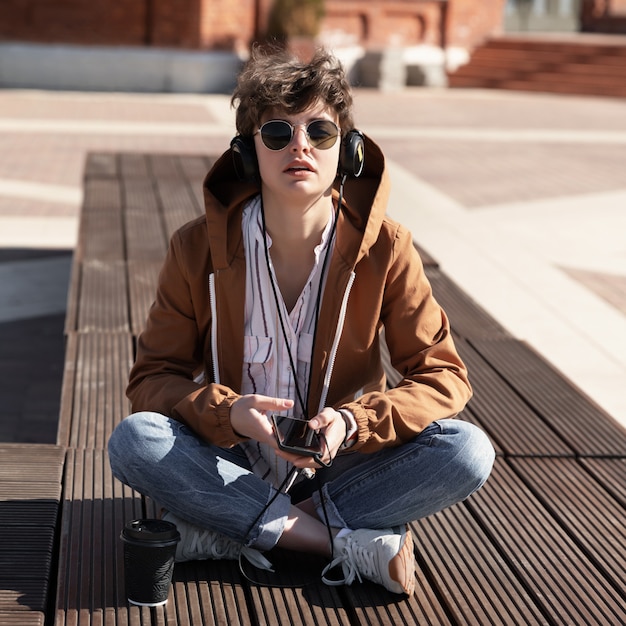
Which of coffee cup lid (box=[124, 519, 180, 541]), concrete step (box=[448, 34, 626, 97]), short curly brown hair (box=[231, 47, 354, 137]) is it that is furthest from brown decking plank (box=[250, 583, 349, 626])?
concrete step (box=[448, 34, 626, 97])

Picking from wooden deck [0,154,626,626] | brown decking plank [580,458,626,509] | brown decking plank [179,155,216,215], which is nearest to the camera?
wooden deck [0,154,626,626]

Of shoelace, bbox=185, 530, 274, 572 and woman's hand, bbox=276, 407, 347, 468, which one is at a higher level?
woman's hand, bbox=276, 407, 347, 468

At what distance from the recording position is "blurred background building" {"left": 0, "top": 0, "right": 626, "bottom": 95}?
755 inches

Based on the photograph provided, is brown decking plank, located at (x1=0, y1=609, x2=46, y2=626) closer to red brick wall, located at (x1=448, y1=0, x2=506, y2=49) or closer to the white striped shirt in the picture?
the white striped shirt

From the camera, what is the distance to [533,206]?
8891 mm

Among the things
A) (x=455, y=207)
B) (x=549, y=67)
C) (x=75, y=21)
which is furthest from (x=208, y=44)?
(x=455, y=207)

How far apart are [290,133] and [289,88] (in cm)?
10

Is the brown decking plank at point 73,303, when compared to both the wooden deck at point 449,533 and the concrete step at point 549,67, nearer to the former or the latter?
the wooden deck at point 449,533

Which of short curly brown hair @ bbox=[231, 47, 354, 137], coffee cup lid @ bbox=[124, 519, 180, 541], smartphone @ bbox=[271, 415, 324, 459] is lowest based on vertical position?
coffee cup lid @ bbox=[124, 519, 180, 541]

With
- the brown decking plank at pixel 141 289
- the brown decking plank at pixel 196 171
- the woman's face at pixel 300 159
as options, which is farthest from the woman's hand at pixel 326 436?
the brown decking plank at pixel 196 171

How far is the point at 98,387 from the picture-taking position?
374cm

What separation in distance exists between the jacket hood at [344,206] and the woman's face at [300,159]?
11cm

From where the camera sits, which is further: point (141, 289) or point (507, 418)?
point (141, 289)

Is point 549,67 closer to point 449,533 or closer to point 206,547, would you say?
point 449,533
